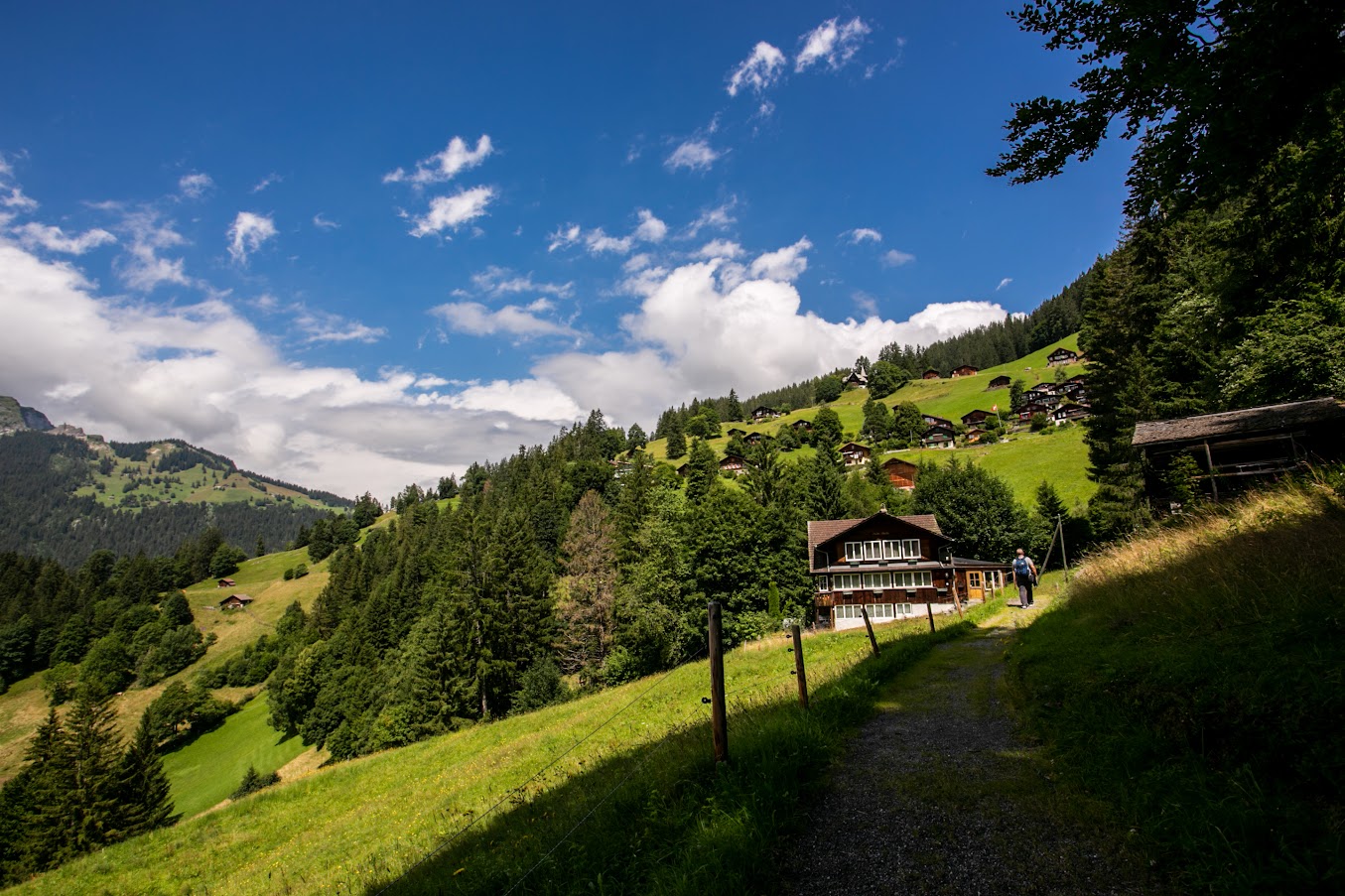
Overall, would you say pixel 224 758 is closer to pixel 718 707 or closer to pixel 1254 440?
pixel 718 707

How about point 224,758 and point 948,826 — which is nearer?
point 948,826

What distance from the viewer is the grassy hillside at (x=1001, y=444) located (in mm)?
66938

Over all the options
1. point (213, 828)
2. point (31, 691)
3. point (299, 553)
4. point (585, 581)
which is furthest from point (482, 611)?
point (299, 553)

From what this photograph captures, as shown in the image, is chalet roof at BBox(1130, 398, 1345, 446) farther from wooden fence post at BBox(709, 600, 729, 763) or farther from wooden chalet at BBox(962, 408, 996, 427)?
wooden chalet at BBox(962, 408, 996, 427)

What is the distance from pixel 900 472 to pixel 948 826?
3520 inches

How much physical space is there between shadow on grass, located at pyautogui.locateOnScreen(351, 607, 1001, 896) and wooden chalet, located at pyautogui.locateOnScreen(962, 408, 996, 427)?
12171 cm

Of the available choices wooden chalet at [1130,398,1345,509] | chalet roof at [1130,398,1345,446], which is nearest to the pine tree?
chalet roof at [1130,398,1345,446]

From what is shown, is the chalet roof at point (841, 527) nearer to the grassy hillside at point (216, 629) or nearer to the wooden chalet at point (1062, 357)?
the grassy hillside at point (216, 629)

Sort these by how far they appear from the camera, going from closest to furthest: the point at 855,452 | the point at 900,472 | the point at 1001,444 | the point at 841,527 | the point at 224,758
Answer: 1. the point at 841,527
2. the point at 224,758
3. the point at 900,472
4. the point at 1001,444
5. the point at 855,452

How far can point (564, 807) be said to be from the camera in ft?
29.5

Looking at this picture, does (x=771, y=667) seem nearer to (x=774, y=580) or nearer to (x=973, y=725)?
(x=973, y=725)

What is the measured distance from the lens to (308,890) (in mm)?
10578

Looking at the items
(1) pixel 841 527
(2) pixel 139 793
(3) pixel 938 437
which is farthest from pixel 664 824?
(3) pixel 938 437

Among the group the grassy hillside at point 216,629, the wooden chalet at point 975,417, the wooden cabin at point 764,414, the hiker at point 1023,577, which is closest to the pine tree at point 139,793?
the grassy hillside at point 216,629
